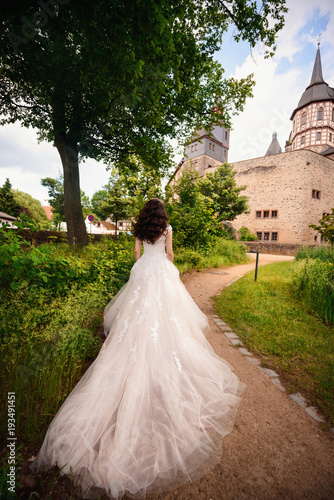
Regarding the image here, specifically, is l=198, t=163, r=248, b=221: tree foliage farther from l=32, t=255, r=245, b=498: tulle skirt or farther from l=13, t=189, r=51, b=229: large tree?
l=13, t=189, r=51, b=229: large tree

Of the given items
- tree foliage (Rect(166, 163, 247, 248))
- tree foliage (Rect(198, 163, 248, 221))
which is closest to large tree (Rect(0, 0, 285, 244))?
tree foliage (Rect(166, 163, 247, 248))

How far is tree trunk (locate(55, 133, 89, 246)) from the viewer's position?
8.91 metres

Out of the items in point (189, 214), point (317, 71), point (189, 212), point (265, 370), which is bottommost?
point (265, 370)

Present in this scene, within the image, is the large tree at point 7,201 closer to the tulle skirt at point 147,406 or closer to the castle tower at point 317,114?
the tulle skirt at point 147,406

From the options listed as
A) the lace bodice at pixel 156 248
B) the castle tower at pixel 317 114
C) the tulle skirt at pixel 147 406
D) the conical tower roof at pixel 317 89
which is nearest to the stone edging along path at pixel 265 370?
the tulle skirt at pixel 147 406

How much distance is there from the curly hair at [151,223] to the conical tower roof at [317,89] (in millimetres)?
52954

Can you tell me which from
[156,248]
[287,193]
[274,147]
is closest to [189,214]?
[156,248]

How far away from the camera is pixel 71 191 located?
29.4 ft

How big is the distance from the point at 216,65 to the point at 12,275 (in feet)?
32.5

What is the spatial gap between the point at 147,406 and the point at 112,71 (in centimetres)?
716

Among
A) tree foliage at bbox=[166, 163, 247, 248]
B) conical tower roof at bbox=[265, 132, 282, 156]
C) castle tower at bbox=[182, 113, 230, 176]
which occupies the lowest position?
tree foliage at bbox=[166, 163, 247, 248]

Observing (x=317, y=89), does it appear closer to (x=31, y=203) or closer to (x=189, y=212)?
(x=189, y=212)

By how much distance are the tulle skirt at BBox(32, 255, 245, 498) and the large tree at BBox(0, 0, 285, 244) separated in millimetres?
5264

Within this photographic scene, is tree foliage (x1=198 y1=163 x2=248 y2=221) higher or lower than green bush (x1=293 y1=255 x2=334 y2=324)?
higher
